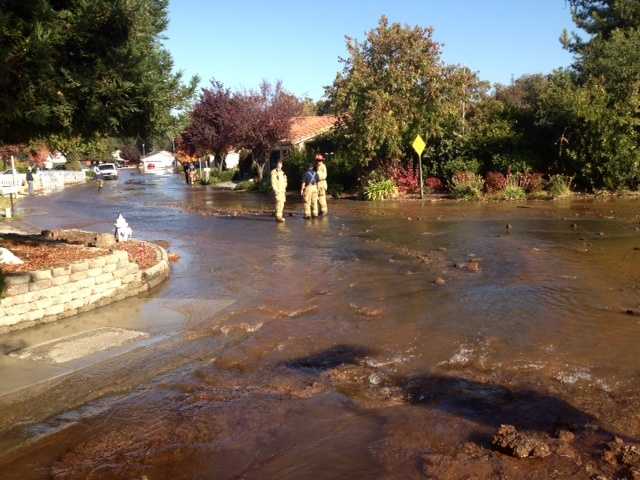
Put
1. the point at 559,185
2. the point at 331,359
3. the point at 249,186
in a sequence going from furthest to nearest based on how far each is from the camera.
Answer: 1. the point at 249,186
2. the point at 559,185
3. the point at 331,359

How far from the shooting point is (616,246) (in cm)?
1270

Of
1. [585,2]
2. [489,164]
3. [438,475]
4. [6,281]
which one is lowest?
[438,475]

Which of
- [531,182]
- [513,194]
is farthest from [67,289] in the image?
[531,182]

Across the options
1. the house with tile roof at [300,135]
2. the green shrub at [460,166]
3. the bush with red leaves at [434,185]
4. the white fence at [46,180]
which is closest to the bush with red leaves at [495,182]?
the green shrub at [460,166]

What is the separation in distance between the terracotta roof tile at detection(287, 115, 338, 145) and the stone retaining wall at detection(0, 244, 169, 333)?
31.8m

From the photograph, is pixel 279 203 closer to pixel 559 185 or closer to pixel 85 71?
pixel 85 71

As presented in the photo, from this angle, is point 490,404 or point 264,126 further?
point 264,126

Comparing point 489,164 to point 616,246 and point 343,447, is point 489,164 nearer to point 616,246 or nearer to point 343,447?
point 616,246

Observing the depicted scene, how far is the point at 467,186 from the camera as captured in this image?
25656mm

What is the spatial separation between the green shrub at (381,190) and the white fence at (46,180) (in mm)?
19373

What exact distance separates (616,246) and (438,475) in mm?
10149

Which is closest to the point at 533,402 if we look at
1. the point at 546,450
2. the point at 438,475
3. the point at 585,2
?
the point at 546,450

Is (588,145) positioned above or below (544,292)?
above

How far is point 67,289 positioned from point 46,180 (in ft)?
153
